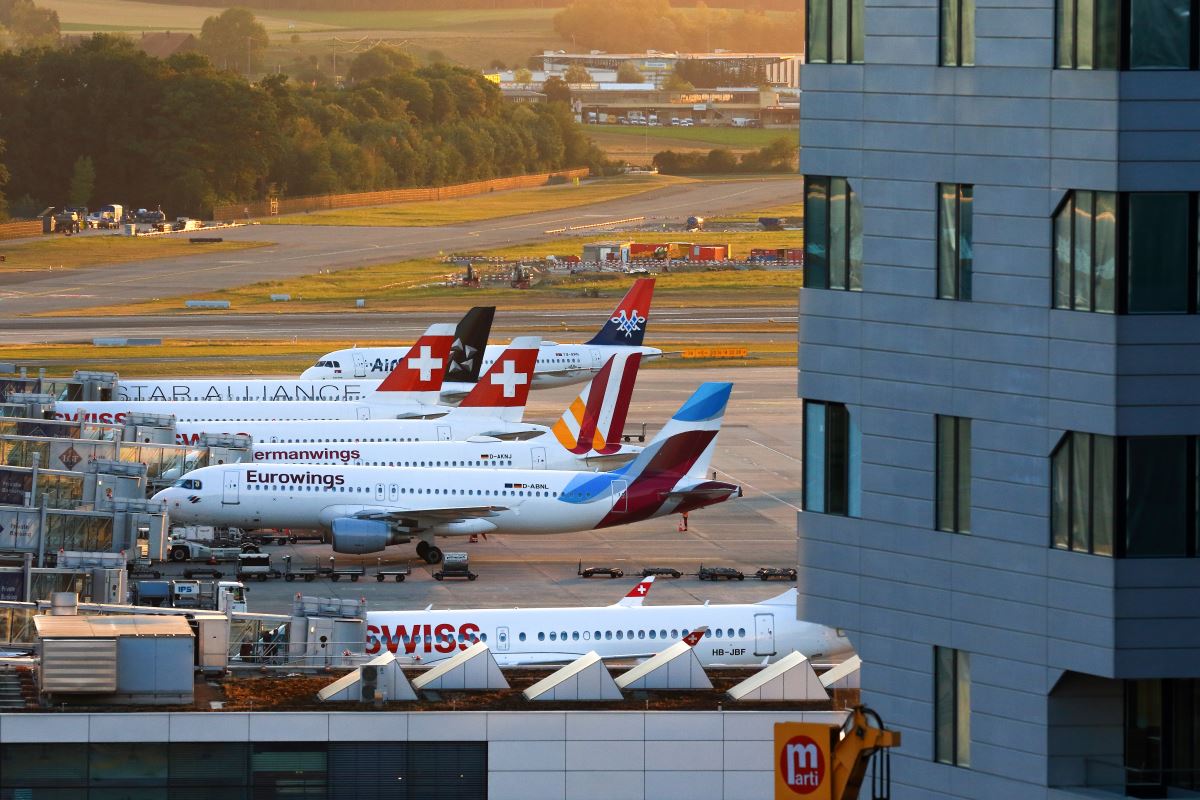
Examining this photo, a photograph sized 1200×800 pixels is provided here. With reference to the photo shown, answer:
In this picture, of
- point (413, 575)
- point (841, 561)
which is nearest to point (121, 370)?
point (413, 575)

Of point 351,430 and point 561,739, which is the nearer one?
point 561,739

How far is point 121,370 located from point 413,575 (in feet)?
214

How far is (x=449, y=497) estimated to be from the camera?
291ft

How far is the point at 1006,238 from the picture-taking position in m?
34.8

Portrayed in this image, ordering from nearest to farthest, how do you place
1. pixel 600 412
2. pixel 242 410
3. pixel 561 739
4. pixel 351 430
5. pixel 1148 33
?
pixel 1148 33, pixel 561 739, pixel 600 412, pixel 351 430, pixel 242 410

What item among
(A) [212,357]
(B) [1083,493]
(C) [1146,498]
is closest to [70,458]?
(B) [1083,493]

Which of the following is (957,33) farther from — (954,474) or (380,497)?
(380,497)

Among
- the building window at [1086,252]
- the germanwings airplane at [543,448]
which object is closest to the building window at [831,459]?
the building window at [1086,252]

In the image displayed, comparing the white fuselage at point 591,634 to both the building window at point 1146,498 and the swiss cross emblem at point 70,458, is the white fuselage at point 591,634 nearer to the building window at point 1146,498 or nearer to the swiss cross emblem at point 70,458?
the swiss cross emblem at point 70,458

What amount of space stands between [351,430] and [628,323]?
39.3 meters

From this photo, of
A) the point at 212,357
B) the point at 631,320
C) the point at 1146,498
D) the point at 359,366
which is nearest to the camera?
the point at 1146,498

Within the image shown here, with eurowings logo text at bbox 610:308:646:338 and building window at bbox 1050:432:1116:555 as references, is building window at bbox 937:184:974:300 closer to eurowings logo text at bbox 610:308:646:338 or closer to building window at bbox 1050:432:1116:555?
building window at bbox 1050:432:1116:555

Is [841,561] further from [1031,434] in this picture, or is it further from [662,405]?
[662,405]

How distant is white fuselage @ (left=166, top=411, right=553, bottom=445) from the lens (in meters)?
102
